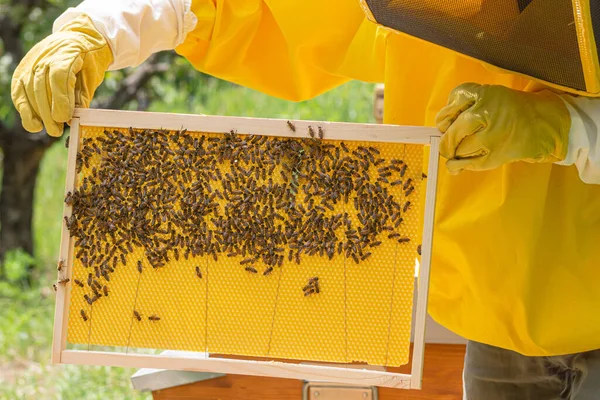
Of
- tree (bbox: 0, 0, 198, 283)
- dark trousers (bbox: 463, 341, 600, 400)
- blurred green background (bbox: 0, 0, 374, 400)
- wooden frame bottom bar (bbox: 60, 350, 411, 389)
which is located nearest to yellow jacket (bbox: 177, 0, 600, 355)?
dark trousers (bbox: 463, 341, 600, 400)

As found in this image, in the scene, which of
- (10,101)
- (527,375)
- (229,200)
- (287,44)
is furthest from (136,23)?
(10,101)

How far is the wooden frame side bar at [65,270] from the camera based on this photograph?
90.8 inches

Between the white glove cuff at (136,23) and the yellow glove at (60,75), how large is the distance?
47 millimetres

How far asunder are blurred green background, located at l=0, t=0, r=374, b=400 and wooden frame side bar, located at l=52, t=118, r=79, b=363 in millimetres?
2580

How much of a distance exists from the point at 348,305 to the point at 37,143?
5205mm

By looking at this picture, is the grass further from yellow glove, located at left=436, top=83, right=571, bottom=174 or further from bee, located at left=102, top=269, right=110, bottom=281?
yellow glove, located at left=436, top=83, right=571, bottom=174

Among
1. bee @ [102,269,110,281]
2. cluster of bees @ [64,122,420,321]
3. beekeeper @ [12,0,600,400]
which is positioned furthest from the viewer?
bee @ [102,269,110,281]

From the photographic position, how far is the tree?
6.16 metres

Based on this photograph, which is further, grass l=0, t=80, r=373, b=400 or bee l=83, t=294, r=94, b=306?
grass l=0, t=80, r=373, b=400

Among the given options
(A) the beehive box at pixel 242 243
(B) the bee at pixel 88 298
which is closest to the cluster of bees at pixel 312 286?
(A) the beehive box at pixel 242 243

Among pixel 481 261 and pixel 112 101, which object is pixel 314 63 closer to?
pixel 481 261

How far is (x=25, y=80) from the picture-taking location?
7.59ft

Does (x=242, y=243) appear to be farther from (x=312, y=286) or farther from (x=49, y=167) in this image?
(x=49, y=167)

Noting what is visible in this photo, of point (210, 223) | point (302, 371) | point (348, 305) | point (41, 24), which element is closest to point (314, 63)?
point (210, 223)
